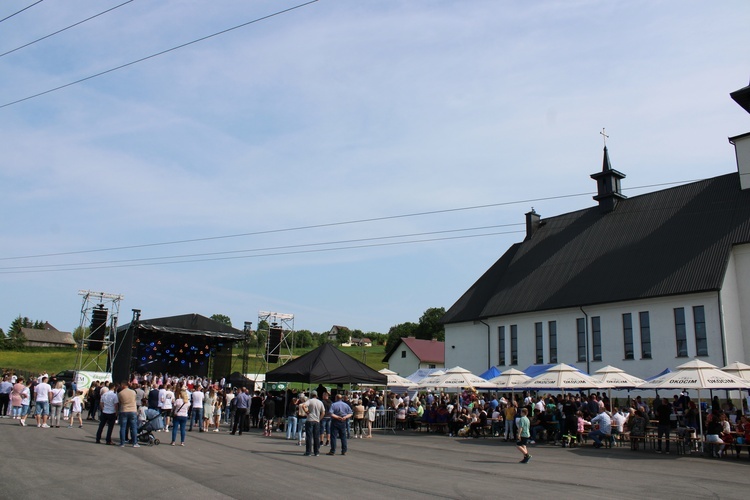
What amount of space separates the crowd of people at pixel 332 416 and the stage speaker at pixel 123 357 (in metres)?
5.47

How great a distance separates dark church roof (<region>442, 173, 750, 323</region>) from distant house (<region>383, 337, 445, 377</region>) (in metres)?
21.2

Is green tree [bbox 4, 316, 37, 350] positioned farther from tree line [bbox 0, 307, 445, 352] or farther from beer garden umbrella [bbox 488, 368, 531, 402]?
beer garden umbrella [bbox 488, 368, 531, 402]

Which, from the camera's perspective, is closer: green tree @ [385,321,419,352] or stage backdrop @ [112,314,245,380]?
stage backdrop @ [112,314,245,380]

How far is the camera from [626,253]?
3881cm

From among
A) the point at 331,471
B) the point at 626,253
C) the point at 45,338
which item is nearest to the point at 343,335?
the point at 45,338

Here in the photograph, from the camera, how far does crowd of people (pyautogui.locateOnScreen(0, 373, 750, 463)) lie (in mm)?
15977

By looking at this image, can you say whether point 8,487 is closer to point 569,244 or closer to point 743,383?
point 743,383

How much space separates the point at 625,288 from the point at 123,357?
97.0 feet

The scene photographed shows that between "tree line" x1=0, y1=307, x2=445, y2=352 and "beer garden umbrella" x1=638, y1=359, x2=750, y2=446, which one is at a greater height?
"tree line" x1=0, y1=307, x2=445, y2=352

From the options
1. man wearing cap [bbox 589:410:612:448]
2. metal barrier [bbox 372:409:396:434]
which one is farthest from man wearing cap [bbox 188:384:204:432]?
man wearing cap [bbox 589:410:612:448]

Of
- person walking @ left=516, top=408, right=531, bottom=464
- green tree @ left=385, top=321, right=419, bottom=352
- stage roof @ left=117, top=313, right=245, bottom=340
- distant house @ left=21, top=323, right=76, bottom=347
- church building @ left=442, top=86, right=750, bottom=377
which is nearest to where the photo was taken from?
person walking @ left=516, top=408, right=531, bottom=464

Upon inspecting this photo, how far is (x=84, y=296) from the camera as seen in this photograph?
3547 centimetres

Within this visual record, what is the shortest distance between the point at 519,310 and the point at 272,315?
16.8 meters

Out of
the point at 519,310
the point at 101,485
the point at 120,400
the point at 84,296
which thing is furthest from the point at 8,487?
the point at 519,310
